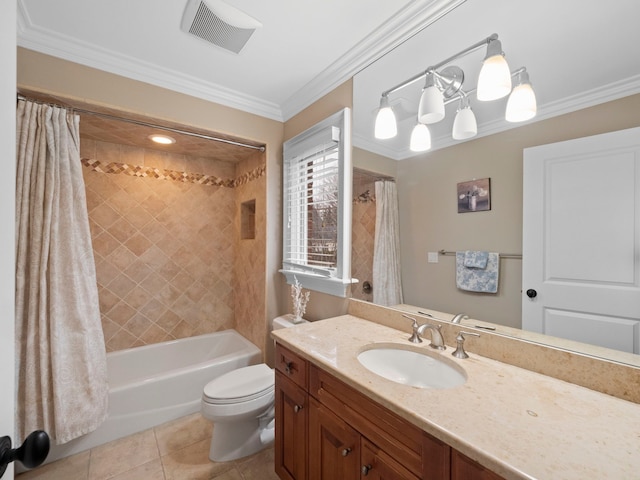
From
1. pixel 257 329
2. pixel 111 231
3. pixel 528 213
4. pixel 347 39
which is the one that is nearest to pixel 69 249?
pixel 111 231

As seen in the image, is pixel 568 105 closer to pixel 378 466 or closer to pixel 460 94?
pixel 460 94

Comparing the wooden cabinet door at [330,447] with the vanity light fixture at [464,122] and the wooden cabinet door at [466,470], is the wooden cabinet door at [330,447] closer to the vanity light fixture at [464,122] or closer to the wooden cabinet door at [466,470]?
the wooden cabinet door at [466,470]

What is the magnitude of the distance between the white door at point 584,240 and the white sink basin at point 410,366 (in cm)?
35

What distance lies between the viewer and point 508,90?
1.07 metres

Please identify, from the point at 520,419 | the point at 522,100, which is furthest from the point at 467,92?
the point at 520,419

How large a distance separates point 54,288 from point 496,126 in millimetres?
2439

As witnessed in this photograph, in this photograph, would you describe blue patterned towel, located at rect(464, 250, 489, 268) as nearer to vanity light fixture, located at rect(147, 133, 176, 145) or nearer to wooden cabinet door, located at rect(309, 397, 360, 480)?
wooden cabinet door, located at rect(309, 397, 360, 480)

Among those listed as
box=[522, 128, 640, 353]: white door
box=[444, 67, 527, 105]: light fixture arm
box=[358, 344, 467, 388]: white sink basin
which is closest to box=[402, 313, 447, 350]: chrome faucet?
box=[358, 344, 467, 388]: white sink basin

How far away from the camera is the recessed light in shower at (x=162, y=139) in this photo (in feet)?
7.51

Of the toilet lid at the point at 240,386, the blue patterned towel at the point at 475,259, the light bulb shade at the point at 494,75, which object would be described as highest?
the light bulb shade at the point at 494,75

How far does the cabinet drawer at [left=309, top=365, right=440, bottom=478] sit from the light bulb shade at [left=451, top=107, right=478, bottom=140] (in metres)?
1.16

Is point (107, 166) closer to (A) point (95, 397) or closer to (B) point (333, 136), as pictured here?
(A) point (95, 397)

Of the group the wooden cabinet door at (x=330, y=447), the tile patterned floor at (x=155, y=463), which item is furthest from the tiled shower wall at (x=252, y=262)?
the wooden cabinet door at (x=330, y=447)

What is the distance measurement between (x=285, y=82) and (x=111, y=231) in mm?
2004
